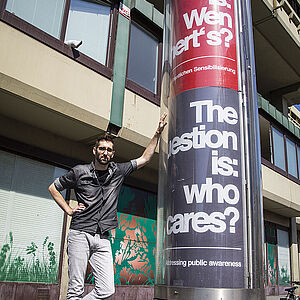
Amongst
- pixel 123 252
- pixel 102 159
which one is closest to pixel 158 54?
pixel 123 252

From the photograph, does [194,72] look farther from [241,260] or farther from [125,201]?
[125,201]

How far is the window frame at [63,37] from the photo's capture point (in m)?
7.09

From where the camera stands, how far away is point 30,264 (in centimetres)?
773

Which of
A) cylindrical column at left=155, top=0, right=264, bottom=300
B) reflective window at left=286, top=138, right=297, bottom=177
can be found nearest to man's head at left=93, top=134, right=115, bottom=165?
cylindrical column at left=155, top=0, right=264, bottom=300

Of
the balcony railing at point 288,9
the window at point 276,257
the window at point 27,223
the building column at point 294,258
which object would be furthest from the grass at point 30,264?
the building column at point 294,258

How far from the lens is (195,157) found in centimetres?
417

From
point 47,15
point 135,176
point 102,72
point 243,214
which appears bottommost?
point 243,214

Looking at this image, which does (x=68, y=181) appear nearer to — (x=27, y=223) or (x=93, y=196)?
(x=93, y=196)

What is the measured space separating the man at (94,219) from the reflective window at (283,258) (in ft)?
46.0

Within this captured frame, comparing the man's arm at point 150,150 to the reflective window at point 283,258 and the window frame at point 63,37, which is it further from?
the reflective window at point 283,258

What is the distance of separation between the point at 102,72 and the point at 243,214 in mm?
5559

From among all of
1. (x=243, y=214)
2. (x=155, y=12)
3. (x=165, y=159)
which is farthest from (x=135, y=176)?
(x=243, y=214)

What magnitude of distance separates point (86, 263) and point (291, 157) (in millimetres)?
14536

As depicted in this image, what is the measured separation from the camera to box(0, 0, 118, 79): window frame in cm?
709
